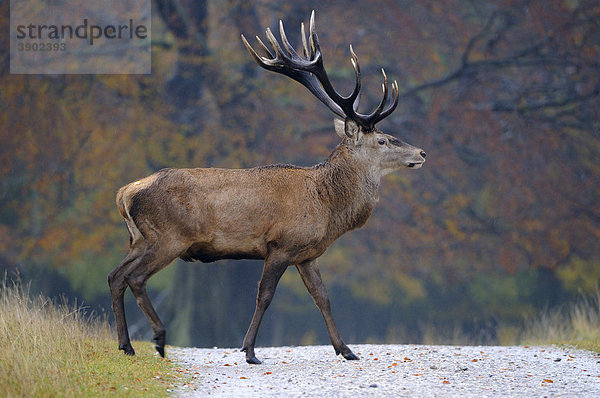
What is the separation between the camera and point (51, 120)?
1527cm

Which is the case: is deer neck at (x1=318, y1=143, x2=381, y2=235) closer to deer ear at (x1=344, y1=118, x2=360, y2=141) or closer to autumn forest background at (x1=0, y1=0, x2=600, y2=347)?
deer ear at (x1=344, y1=118, x2=360, y2=141)

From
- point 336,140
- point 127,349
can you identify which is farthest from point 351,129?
point 336,140

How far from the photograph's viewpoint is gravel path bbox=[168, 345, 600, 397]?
665cm

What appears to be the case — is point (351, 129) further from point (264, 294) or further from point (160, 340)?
point (160, 340)

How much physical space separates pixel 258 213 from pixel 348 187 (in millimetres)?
987

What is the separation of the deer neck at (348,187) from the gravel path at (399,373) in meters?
1.32

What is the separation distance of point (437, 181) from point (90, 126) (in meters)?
6.33

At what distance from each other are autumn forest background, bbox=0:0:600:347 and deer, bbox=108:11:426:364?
615 cm

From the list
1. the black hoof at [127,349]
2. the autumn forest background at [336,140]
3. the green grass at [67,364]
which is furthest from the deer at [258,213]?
the autumn forest background at [336,140]

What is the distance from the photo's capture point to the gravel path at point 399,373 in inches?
262

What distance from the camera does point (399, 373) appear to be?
288 inches

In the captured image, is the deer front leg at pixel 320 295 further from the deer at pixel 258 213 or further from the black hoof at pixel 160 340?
the black hoof at pixel 160 340

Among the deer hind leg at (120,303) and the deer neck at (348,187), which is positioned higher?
the deer neck at (348,187)

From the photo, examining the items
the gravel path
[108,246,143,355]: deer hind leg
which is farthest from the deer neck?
[108,246,143,355]: deer hind leg
